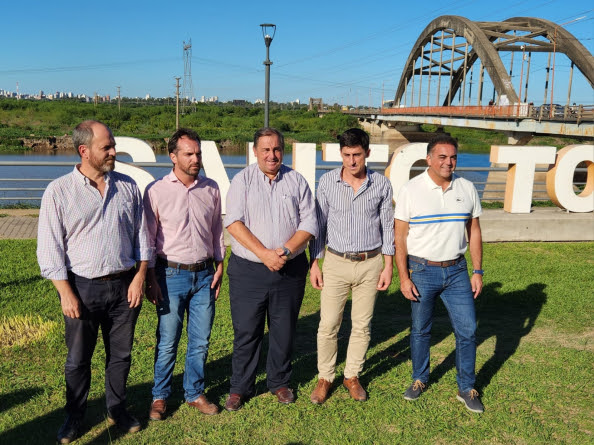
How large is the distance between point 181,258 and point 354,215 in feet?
3.67

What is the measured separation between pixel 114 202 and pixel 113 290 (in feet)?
1.56

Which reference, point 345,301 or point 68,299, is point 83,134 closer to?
point 68,299

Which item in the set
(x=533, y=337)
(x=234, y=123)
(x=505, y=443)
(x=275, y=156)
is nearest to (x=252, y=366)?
(x=275, y=156)

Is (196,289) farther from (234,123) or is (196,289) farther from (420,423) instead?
(234,123)

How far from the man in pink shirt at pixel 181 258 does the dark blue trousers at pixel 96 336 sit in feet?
0.74

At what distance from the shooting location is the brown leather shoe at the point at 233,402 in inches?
132

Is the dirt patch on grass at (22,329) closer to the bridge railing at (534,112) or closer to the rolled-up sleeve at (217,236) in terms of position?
the rolled-up sleeve at (217,236)

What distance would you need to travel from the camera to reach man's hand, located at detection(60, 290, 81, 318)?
8.94ft

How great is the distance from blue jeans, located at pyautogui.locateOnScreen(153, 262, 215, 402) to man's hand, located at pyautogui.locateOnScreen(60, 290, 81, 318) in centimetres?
53

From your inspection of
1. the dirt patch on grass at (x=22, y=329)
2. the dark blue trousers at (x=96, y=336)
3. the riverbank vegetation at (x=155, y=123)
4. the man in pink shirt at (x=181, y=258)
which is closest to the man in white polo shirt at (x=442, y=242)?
the man in pink shirt at (x=181, y=258)

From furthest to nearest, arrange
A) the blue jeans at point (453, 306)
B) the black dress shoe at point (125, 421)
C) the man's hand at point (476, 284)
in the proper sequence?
1. the man's hand at point (476, 284)
2. the blue jeans at point (453, 306)
3. the black dress shoe at point (125, 421)

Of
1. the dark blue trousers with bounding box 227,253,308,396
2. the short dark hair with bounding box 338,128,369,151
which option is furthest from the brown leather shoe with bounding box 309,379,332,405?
the short dark hair with bounding box 338,128,369,151

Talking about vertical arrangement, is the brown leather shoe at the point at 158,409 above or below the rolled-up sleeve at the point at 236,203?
below

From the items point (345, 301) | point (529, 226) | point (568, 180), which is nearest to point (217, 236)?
point (345, 301)
